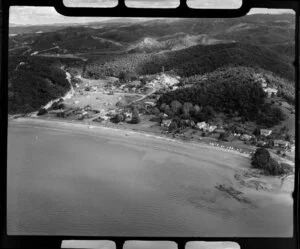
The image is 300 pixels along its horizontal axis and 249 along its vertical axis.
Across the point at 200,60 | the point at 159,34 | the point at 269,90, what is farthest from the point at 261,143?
the point at 159,34

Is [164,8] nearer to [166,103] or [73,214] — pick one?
[166,103]

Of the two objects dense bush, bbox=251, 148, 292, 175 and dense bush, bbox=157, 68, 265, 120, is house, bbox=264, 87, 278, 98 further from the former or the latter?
dense bush, bbox=251, 148, 292, 175

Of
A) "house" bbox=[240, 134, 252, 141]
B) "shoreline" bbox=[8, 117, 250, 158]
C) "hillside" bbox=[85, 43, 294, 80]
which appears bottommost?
"shoreline" bbox=[8, 117, 250, 158]

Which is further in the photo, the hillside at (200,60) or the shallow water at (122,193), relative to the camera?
the hillside at (200,60)

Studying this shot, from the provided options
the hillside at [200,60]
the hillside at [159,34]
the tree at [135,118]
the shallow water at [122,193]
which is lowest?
the shallow water at [122,193]

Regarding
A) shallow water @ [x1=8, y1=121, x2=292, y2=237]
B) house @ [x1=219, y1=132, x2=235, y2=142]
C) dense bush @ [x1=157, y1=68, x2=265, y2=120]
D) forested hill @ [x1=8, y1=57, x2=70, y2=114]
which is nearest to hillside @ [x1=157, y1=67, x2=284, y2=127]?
dense bush @ [x1=157, y1=68, x2=265, y2=120]

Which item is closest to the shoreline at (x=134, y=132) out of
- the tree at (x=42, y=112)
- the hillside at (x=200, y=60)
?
the tree at (x=42, y=112)

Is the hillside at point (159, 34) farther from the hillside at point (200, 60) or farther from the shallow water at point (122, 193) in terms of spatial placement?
the shallow water at point (122, 193)

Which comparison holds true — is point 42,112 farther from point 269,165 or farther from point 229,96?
point 269,165

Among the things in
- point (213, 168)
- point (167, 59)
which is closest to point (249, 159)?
point (213, 168)
